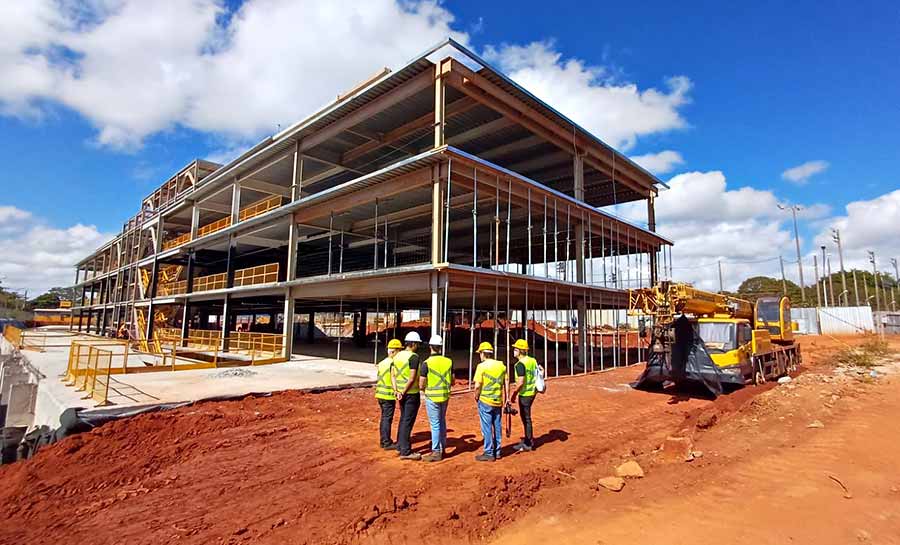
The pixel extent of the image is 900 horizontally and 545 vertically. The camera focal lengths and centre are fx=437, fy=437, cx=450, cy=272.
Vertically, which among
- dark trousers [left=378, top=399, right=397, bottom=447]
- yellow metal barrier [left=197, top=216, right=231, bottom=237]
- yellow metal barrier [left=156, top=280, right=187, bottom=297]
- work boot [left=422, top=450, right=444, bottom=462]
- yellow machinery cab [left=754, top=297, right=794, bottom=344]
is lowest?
work boot [left=422, top=450, right=444, bottom=462]

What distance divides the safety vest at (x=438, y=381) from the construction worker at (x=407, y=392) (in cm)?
27

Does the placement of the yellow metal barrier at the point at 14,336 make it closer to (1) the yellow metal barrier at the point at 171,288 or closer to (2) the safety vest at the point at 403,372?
(1) the yellow metal barrier at the point at 171,288

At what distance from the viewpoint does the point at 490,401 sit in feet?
20.5

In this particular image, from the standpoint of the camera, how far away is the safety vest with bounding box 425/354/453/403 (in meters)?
6.20

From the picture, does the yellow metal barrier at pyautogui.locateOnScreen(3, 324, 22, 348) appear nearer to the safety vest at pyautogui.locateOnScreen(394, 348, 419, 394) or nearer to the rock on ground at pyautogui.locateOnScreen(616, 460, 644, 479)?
the safety vest at pyautogui.locateOnScreen(394, 348, 419, 394)

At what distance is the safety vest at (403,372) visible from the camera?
648 cm

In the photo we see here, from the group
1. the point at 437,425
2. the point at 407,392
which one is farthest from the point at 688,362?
the point at 407,392

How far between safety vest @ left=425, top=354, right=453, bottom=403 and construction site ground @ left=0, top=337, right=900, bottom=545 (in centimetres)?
95

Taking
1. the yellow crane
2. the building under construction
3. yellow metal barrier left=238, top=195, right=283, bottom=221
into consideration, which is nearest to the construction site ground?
the yellow crane

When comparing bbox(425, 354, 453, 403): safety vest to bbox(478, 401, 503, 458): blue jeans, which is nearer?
bbox(425, 354, 453, 403): safety vest

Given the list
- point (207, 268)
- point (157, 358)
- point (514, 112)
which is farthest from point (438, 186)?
point (207, 268)

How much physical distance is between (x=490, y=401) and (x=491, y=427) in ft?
1.37

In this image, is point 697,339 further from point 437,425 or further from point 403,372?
point 403,372

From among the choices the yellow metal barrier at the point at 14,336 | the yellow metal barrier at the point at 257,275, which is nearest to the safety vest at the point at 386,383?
the yellow metal barrier at the point at 257,275
